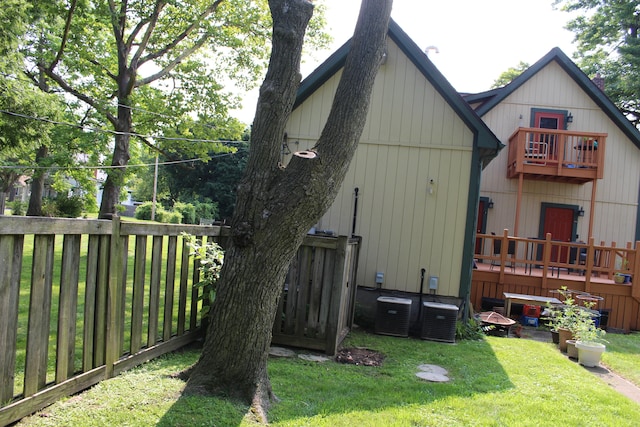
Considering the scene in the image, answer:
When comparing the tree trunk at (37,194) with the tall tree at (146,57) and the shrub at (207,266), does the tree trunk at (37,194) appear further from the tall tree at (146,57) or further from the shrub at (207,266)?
the shrub at (207,266)

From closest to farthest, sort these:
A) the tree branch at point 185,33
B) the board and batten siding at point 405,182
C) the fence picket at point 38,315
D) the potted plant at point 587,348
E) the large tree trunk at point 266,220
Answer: the fence picket at point 38,315
the large tree trunk at point 266,220
the potted plant at point 587,348
the board and batten siding at point 405,182
the tree branch at point 185,33

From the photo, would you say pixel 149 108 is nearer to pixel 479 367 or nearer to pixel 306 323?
pixel 306 323

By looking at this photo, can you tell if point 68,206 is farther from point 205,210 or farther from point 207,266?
point 207,266

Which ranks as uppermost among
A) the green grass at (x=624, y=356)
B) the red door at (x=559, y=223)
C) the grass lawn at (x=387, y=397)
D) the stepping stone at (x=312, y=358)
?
the red door at (x=559, y=223)

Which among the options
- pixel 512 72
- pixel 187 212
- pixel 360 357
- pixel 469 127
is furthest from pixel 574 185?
pixel 187 212

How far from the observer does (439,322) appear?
7.23 metres

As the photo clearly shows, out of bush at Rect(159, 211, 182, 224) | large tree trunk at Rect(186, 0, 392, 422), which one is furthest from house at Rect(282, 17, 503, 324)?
bush at Rect(159, 211, 182, 224)

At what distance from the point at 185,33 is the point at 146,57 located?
5.83ft

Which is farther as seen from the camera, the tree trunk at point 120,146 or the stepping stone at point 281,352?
the tree trunk at point 120,146

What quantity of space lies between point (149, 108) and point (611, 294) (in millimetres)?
16953

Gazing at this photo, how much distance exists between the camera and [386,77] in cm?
834

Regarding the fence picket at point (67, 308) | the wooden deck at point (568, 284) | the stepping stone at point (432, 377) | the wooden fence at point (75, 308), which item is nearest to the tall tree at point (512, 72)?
the wooden deck at point (568, 284)

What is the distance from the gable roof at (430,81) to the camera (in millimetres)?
7891

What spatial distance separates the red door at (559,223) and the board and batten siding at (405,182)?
7564 millimetres
